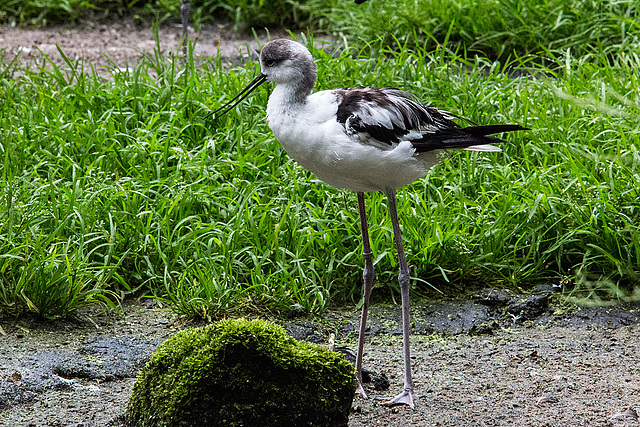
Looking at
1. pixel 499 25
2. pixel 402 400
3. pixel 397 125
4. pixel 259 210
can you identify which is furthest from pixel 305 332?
pixel 499 25

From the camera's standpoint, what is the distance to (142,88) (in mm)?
5590

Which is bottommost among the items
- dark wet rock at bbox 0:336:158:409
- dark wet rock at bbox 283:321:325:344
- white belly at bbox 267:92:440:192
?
dark wet rock at bbox 0:336:158:409

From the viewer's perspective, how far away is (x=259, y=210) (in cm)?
453

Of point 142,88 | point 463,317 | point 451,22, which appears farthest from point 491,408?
point 451,22

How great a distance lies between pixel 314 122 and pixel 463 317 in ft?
4.87

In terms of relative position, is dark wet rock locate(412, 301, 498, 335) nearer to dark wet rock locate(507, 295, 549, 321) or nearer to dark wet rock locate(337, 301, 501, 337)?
dark wet rock locate(337, 301, 501, 337)

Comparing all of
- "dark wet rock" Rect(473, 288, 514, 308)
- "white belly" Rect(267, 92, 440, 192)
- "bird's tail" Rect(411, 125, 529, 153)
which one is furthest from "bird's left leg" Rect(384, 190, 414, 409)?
"dark wet rock" Rect(473, 288, 514, 308)

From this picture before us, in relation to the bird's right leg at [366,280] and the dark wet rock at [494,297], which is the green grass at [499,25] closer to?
the dark wet rock at [494,297]

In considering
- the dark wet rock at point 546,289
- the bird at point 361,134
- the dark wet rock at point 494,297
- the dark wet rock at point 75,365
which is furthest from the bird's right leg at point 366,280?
the dark wet rock at point 546,289

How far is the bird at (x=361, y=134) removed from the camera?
125 inches

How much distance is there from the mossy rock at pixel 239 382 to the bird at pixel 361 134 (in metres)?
0.55

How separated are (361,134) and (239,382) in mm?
1138

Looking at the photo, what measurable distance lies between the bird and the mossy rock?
0.55m

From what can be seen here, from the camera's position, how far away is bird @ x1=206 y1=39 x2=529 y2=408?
3180 mm
